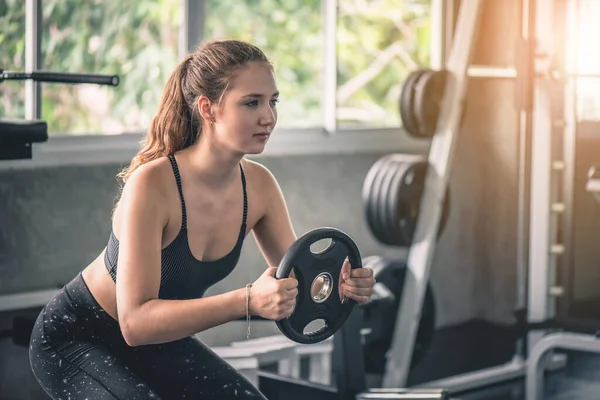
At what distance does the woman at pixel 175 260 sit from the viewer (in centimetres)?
174

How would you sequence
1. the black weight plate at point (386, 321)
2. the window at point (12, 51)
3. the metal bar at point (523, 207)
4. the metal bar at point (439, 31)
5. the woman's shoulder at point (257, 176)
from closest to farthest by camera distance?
the woman's shoulder at point (257, 176) < the window at point (12, 51) < the black weight plate at point (386, 321) < the metal bar at point (523, 207) < the metal bar at point (439, 31)

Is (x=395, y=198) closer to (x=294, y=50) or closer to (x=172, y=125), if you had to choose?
(x=294, y=50)

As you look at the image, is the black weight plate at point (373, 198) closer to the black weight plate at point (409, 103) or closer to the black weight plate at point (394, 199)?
the black weight plate at point (394, 199)

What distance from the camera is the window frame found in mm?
2969

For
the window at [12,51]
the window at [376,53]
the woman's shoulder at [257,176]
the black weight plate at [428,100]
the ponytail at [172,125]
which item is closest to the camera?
the ponytail at [172,125]

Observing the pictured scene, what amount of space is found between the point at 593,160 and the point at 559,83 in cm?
53

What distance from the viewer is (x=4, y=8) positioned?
2.93 m

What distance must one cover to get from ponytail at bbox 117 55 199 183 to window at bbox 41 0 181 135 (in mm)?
1243

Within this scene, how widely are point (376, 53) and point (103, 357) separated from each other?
3.08 m

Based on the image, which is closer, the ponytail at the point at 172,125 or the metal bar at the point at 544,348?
the ponytail at the point at 172,125

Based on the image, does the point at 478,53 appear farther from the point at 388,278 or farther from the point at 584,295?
the point at 388,278

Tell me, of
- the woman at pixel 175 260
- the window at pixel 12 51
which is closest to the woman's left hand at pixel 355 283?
the woman at pixel 175 260

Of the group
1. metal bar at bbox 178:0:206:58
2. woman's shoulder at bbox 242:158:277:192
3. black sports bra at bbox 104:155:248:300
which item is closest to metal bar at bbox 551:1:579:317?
metal bar at bbox 178:0:206:58

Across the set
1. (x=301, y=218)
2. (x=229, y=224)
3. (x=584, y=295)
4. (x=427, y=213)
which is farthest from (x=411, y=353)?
(x=229, y=224)
